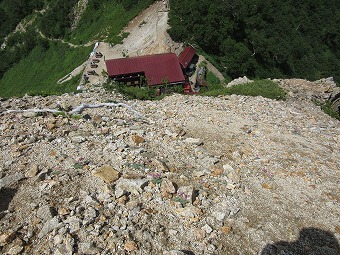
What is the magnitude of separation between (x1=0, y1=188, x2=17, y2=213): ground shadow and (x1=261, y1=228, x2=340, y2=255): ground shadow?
5.45 metres

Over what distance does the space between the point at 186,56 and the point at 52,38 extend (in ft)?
112

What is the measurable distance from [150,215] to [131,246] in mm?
941

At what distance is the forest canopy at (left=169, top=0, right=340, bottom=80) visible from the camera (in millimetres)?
31406

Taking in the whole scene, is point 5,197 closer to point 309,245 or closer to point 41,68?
point 309,245

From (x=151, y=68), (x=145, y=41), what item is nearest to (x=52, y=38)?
(x=145, y=41)

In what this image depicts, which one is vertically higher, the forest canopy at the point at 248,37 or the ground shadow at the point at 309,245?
the ground shadow at the point at 309,245

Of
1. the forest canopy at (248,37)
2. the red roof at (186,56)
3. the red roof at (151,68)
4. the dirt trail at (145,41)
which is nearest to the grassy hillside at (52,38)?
the dirt trail at (145,41)

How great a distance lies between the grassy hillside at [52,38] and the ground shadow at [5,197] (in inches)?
1041

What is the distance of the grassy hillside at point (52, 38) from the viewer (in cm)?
3931

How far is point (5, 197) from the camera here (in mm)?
6633

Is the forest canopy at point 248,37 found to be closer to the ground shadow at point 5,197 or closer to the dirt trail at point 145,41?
the dirt trail at point 145,41

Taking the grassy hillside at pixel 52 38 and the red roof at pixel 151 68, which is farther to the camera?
the grassy hillside at pixel 52 38

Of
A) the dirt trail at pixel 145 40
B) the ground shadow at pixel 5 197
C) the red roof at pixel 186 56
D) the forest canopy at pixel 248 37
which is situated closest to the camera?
the ground shadow at pixel 5 197

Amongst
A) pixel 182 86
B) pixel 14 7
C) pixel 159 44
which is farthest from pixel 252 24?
pixel 14 7
